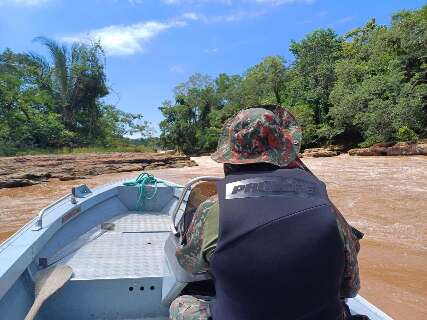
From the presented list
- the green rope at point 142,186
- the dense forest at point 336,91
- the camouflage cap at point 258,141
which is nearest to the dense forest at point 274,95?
the dense forest at point 336,91

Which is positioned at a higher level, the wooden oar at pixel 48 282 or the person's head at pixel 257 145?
the person's head at pixel 257 145

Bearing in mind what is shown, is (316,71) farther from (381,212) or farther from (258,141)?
(258,141)

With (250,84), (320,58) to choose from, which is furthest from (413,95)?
(250,84)

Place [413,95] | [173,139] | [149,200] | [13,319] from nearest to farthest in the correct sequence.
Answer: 1. [13,319]
2. [149,200]
3. [413,95]
4. [173,139]

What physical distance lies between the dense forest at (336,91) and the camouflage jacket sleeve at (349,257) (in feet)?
58.4

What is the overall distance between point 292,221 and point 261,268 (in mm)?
163

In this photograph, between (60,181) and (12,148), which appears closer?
(60,181)

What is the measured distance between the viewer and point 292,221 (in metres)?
1.19

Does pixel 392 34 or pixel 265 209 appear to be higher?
pixel 392 34

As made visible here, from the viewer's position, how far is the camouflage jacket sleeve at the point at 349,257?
4.32 ft

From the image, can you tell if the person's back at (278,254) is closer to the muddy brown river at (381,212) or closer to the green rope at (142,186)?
the muddy brown river at (381,212)

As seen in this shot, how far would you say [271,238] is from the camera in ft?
3.89

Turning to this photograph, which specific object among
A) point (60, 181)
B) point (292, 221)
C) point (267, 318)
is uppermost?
point (292, 221)

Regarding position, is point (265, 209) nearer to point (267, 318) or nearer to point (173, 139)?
point (267, 318)
